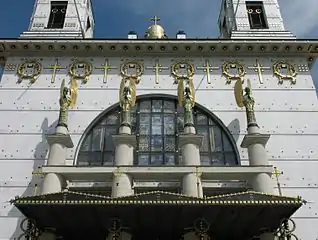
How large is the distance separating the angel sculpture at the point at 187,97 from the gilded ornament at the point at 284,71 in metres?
4.06

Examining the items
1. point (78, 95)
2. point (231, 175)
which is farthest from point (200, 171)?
point (78, 95)

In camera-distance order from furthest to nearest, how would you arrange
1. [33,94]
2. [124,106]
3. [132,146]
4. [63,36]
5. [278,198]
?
[63,36], [33,94], [124,106], [132,146], [278,198]

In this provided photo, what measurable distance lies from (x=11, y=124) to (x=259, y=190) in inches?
404

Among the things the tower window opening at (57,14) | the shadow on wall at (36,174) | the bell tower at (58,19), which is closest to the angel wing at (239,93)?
the shadow on wall at (36,174)

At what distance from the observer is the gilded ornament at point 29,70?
19.1 metres

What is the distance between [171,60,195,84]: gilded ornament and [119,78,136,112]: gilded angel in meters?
2.12

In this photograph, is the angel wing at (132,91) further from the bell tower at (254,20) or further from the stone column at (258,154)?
the bell tower at (254,20)

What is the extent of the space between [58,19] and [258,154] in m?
13.1

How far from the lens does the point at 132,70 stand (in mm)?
19531

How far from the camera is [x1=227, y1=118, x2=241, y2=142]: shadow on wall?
57.4 ft

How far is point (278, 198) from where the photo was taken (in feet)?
41.5

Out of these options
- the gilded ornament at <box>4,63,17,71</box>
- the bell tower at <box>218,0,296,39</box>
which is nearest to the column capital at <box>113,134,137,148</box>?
the gilded ornament at <box>4,63,17,71</box>

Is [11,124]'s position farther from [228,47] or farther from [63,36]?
[228,47]

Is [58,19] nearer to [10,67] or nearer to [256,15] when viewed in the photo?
[10,67]
